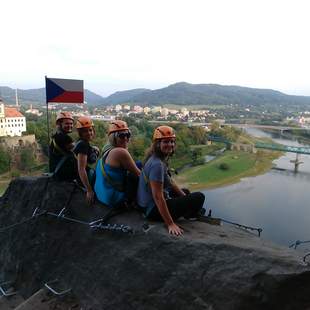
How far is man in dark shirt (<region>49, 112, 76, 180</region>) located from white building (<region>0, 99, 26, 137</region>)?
147 ft

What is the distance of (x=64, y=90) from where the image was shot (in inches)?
213

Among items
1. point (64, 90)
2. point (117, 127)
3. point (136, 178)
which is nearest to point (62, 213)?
point (136, 178)

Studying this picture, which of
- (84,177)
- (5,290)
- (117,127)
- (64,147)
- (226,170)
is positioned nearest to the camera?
(117,127)

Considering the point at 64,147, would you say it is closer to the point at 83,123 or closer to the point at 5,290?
the point at 83,123

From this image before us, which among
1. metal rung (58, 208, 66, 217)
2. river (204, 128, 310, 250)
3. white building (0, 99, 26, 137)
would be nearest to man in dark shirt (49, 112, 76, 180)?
metal rung (58, 208, 66, 217)

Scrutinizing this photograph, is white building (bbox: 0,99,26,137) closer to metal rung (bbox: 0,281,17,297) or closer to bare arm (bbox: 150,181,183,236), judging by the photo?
metal rung (bbox: 0,281,17,297)

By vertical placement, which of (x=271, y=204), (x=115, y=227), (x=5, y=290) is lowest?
(x=271, y=204)

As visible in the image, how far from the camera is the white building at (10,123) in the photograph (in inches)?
1821

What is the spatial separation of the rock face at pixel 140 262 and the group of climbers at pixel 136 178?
15 centimetres

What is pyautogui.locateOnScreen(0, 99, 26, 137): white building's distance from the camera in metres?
46.2

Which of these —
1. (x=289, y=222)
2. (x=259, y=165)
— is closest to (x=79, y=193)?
(x=289, y=222)

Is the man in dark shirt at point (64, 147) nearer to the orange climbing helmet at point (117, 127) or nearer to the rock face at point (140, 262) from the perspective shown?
the rock face at point (140, 262)

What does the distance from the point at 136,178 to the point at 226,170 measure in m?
39.3

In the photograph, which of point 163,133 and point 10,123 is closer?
point 163,133
